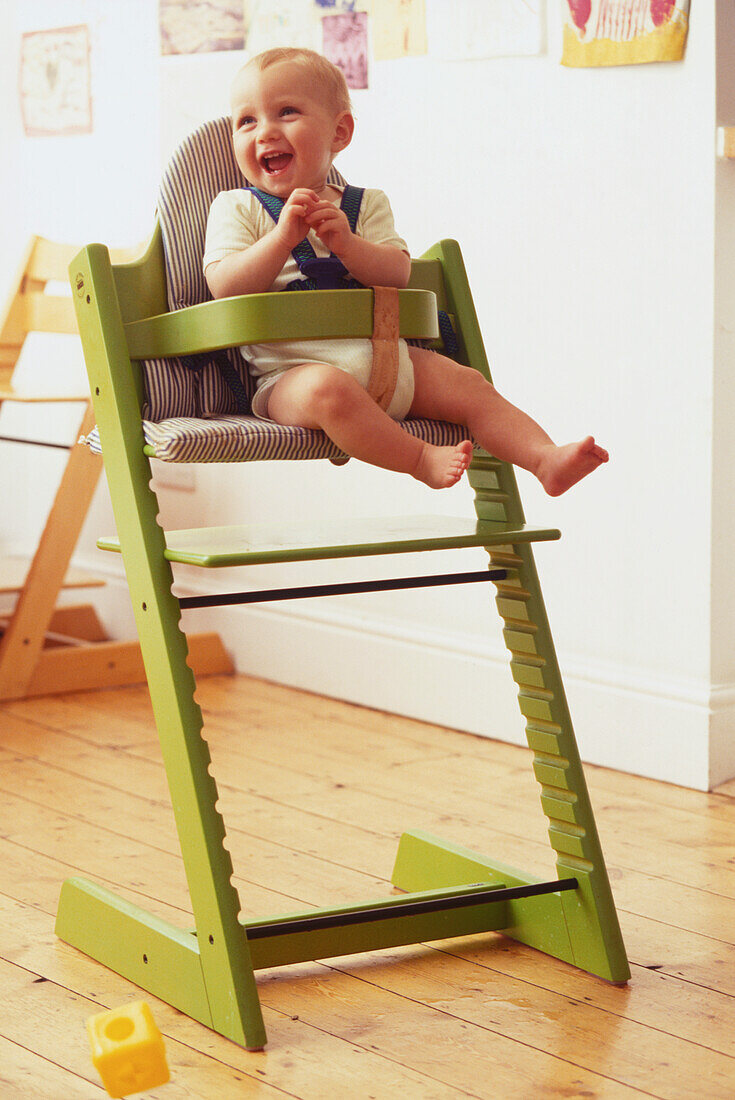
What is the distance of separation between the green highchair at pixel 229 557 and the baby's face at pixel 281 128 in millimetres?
73

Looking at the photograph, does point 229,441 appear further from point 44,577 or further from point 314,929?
point 44,577

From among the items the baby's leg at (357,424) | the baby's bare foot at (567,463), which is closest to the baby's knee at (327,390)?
the baby's leg at (357,424)

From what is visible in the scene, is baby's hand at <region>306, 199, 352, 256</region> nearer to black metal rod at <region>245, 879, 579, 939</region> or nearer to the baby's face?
the baby's face

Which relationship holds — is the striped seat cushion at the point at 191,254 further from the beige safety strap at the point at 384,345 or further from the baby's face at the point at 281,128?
the beige safety strap at the point at 384,345

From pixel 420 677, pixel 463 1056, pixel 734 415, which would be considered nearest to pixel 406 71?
pixel 734 415

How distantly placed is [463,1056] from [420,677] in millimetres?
1308

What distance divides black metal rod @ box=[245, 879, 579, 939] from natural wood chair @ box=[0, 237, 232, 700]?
1.44 m

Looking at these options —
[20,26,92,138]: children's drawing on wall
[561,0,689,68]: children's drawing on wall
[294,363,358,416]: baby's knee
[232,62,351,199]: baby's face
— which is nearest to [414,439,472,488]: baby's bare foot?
[294,363,358,416]: baby's knee

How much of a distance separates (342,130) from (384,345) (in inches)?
10.5

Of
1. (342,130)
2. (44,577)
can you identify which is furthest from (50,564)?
(342,130)

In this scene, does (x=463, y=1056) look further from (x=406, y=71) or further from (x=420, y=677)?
(x=406, y=71)

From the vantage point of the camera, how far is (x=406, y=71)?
2.59 m

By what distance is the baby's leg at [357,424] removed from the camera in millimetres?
1464

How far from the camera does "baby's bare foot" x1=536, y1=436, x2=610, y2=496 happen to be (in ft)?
4.83
